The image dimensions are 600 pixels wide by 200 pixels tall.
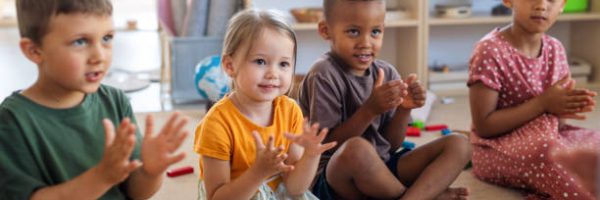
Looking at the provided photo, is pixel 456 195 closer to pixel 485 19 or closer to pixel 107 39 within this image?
pixel 107 39

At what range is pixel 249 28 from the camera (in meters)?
1.24

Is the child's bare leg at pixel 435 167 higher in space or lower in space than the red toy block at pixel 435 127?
higher

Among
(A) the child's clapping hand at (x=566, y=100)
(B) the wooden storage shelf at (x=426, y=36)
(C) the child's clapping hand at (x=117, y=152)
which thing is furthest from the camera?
(B) the wooden storage shelf at (x=426, y=36)

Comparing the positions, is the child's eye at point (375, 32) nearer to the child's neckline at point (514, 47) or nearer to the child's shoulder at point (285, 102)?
the child's shoulder at point (285, 102)

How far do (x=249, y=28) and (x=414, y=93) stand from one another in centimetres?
40

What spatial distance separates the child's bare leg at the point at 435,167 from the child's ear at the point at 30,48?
813 mm

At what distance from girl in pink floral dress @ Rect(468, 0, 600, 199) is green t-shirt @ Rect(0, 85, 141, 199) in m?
0.98

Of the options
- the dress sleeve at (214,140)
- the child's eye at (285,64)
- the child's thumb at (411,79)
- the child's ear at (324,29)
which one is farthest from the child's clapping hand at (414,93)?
the dress sleeve at (214,140)

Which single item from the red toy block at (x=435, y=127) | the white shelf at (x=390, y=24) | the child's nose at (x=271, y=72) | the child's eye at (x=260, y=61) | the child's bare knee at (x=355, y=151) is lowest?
the red toy block at (x=435, y=127)

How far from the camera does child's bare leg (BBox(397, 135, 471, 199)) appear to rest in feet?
4.98

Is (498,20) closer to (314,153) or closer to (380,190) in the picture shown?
(380,190)

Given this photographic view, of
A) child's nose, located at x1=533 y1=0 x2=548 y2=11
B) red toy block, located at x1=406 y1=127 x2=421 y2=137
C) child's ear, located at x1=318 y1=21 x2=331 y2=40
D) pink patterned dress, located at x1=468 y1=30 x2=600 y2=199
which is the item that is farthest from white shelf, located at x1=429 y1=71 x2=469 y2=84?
child's ear, located at x1=318 y1=21 x2=331 y2=40

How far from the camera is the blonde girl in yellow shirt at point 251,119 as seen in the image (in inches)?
48.1

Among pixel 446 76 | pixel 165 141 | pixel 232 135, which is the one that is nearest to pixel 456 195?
pixel 232 135
